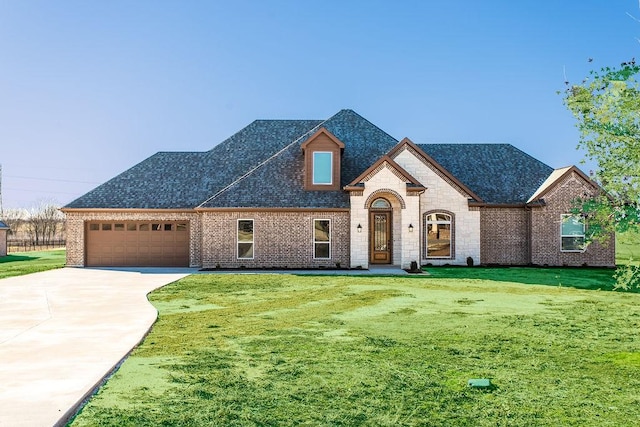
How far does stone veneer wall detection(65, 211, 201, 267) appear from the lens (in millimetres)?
25578

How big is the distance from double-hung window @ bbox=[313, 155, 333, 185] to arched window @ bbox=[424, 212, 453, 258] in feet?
16.3

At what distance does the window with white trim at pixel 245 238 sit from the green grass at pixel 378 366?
10.4m

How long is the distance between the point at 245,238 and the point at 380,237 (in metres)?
6.29

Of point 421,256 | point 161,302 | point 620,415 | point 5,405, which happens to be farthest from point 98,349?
point 421,256

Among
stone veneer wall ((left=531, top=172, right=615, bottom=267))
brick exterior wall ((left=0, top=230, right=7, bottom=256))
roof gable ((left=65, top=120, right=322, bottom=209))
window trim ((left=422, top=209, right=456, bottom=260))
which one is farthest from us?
brick exterior wall ((left=0, top=230, right=7, bottom=256))

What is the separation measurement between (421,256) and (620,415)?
19847 millimetres

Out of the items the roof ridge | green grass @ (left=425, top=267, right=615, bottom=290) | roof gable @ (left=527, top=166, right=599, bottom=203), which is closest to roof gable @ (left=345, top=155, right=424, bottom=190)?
green grass @ (left=425, top=267, right=615, bottom=290)

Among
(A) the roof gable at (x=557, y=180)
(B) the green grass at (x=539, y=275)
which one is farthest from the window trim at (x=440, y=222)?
(A) the roof gable at (x=557, y=180)

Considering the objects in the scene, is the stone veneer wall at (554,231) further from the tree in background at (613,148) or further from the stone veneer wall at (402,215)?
the tree in background at (613,148)

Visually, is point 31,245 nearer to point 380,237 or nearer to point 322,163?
point 322,163

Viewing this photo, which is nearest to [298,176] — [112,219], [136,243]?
[136,243]

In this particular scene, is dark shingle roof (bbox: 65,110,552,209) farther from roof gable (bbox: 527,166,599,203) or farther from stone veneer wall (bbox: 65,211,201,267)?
roof gable (bbox: 527,166,599,203)

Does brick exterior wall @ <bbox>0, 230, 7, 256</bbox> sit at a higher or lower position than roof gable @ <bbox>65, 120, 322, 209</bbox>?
lower

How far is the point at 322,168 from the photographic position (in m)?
24.4
